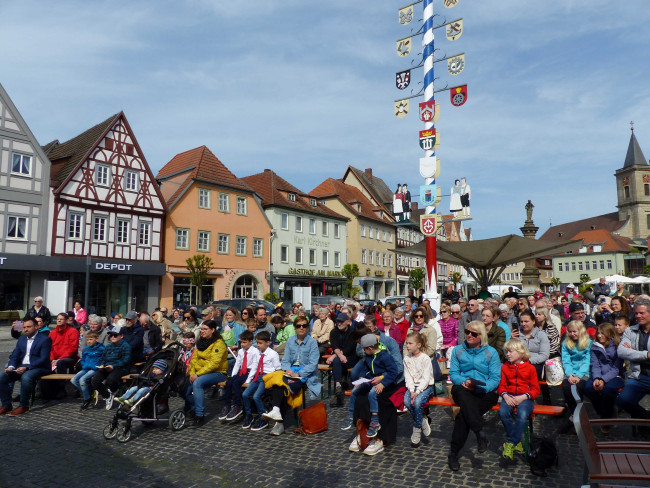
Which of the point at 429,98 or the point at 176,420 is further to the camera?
the point at 429,98

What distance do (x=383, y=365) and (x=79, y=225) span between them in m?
26.3

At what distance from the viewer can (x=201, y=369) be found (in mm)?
7969

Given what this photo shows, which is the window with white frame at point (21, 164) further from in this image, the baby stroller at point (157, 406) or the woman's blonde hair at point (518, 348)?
the woman's blonde hair at point (518, 348)

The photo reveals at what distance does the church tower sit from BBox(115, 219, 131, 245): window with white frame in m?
101

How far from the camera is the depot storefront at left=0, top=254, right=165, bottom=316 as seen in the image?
977 inches

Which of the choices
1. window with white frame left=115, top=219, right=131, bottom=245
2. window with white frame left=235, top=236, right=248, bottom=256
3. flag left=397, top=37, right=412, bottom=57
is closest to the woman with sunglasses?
flag left=397, top=37, right=412, bottom=57

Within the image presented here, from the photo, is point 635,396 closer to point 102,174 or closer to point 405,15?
point 405,15

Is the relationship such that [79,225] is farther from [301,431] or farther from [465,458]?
[465,458]

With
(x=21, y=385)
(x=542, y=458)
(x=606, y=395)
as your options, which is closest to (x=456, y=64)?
(x=606, y=395)

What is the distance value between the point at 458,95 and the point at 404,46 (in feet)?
10.8

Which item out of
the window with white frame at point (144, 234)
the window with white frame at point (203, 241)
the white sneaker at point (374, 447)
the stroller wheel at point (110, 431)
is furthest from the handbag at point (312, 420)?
the window with white frame at point (203, 241)

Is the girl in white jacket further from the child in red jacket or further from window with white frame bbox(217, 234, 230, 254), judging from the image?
window with white frame bbox(217, 234, 230, 254)

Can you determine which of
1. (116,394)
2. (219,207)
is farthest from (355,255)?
(116,394)

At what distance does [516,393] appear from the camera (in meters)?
5.88
